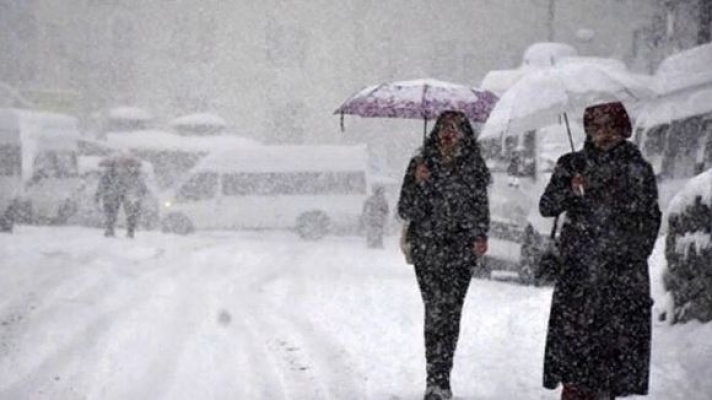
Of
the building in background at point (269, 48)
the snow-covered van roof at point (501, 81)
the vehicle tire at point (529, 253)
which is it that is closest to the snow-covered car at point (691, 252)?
the vehicle tire at point (529, 253)

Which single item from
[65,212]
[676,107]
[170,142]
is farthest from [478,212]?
[170,142]

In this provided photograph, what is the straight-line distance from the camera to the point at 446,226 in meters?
5.49

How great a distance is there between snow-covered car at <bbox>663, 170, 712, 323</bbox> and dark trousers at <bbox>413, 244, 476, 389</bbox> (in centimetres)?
223

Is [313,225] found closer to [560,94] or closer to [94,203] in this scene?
[94,203]

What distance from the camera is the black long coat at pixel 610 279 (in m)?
4.60

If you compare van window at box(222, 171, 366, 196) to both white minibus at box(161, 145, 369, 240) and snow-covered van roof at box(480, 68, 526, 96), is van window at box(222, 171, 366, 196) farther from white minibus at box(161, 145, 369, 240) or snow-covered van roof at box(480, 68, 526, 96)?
snow-covered van roof at box(480, 68, 526, 96)

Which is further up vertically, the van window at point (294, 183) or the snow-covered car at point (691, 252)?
the snow-covered car at point (691, 252)

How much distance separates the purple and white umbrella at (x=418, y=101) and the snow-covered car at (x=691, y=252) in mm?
1793

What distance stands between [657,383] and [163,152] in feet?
87.8

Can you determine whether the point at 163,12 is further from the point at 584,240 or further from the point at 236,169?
the point at 584,240

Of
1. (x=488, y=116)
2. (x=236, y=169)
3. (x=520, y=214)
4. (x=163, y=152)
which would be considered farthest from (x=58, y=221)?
(x=488, y=116)

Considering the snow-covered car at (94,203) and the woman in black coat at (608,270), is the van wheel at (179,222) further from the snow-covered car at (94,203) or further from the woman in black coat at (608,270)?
the woman in black coat at (608,270)

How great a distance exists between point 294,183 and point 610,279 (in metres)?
16.8

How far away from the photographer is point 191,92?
4156 centimetres
